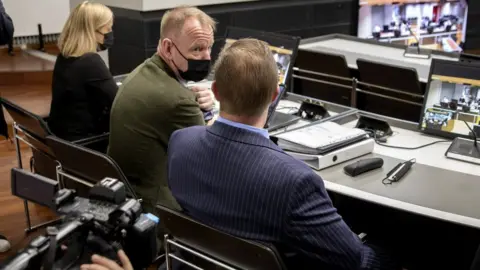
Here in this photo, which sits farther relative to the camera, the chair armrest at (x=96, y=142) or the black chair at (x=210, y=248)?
the chair armrest at (x=96, y=142)

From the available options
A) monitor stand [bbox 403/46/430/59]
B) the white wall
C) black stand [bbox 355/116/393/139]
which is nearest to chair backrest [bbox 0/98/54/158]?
black stand [bbox 355/116/393/139]

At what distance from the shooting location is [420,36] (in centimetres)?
572

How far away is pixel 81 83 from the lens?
9.94 ft

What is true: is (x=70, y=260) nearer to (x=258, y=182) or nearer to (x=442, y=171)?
(x=258, y=182)

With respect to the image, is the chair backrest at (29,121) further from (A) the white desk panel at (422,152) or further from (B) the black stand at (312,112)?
(A) the white desk panel at (422,152)

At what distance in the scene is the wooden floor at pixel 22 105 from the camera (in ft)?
11.6

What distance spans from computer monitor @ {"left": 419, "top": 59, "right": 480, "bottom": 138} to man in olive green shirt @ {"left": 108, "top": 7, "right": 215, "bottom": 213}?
98 cm

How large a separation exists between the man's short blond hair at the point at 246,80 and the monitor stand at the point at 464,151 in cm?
115

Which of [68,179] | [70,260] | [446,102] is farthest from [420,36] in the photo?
[70,260]

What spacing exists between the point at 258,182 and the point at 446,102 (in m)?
1.36

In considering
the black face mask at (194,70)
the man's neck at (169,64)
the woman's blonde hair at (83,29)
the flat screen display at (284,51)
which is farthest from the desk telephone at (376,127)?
the woman's blonde hair at (83,29)

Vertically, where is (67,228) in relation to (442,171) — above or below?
above

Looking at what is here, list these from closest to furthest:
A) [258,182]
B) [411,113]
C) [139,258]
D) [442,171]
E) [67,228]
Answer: [67,228] → [139,258] → [258,182] → [442,171] → [411,113]

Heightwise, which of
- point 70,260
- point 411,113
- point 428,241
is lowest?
Result: point 428,241
